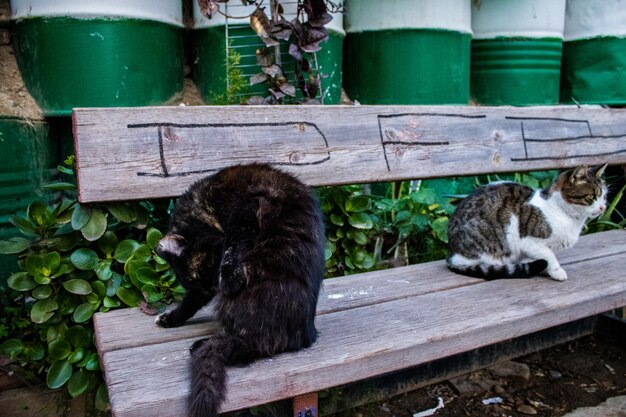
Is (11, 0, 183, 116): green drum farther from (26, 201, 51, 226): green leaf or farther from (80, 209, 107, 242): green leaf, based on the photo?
(80, 209, 107, 242): green leaf

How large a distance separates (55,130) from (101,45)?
0.48m

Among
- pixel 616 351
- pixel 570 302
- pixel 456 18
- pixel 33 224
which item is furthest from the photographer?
pixel 456 18

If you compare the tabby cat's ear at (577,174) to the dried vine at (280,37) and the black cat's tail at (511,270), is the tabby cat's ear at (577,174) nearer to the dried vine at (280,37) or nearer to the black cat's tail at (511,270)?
the black cat's tail at (511,270)

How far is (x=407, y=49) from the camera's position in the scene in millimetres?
3416

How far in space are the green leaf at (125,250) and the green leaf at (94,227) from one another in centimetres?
15

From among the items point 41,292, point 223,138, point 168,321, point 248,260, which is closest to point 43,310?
point 41,292

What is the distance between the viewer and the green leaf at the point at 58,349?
6.48 ft

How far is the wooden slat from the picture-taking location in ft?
4.30

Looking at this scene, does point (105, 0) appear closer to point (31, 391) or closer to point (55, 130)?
point (55, 130)

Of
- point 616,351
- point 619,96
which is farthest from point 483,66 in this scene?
point 616,351

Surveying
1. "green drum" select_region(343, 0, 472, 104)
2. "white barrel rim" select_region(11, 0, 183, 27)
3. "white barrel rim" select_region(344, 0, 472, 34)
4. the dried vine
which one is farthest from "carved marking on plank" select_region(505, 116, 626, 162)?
"white barrel rim" select_region(11, 0, 183, 27)

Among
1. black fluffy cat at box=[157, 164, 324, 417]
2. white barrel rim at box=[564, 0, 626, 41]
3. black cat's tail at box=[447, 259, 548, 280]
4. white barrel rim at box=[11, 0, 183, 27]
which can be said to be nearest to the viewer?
black fluffy cat at box=[157, 164, 324, 417]

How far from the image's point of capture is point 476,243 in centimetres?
231

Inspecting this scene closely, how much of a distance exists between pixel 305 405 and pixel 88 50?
184 centimetres
